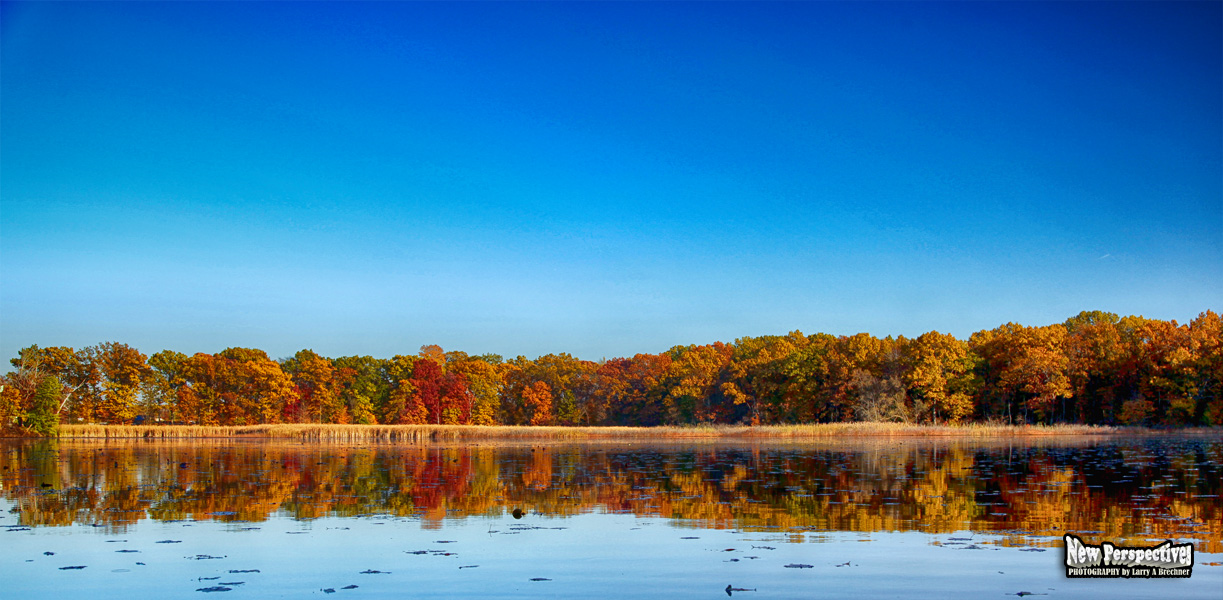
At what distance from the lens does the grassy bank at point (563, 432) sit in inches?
2377

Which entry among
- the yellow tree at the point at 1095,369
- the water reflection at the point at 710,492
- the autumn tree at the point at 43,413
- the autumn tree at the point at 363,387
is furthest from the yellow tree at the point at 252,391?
the yellow tree at the point at 1095,369

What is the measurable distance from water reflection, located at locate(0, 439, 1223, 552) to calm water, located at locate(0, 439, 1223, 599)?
0.34ft

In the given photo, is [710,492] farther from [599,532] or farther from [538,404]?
[538,404]

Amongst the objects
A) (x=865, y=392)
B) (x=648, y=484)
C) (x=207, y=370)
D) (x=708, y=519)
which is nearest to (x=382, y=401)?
(x=207, y=370)

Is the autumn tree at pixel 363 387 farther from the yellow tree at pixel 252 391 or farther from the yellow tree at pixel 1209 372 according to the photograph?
the yellow tree at pixel 1209 372

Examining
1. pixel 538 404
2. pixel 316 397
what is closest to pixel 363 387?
pixel 316 397

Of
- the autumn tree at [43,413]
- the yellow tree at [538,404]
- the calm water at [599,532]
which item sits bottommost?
the yellow tree at [538,404]

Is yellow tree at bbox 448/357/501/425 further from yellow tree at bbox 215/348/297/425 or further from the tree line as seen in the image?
yellow tree at bbox 215/348/297/425

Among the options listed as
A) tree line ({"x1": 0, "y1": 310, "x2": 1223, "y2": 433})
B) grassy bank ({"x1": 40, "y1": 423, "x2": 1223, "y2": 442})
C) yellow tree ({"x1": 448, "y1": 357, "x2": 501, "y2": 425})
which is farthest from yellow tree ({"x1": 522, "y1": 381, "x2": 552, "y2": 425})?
grassy bank ({"x1": 40, "y1": 423, "x2": 1223, "y2": 442})

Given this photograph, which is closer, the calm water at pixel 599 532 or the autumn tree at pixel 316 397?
the calm water at pixel 599 532

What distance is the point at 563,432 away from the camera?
220 ft

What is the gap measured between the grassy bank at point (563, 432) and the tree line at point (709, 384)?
19.6ft

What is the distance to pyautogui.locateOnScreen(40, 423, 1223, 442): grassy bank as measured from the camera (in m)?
60.4

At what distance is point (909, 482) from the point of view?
69.2 feet
